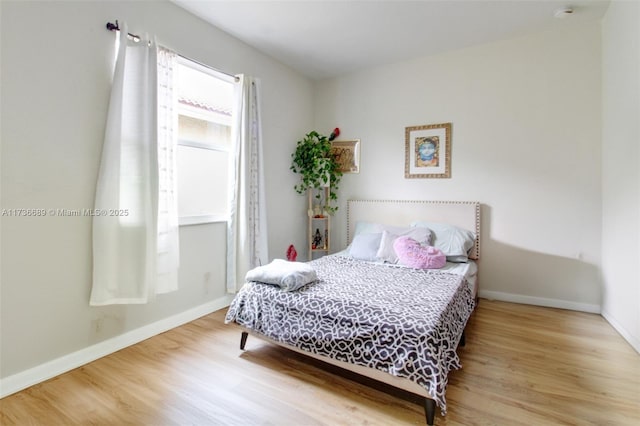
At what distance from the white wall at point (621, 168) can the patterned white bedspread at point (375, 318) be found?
1183 mm

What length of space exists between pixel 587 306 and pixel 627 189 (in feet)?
4.20

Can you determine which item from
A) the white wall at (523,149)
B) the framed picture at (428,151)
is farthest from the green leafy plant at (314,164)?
the framed picture at (428,151)

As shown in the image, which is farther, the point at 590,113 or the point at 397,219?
the point at 397,219

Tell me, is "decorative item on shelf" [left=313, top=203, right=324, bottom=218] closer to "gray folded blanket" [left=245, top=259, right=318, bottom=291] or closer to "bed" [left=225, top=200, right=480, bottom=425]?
"bed" [left=225, top=200, right=480, bottom=425]

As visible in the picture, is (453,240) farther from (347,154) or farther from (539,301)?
(347,154)

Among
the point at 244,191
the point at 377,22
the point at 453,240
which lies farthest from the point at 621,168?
the point at 244,191

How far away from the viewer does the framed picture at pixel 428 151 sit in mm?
3689

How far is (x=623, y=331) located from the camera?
257 cm

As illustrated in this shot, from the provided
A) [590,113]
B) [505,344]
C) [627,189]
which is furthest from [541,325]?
[590,113]

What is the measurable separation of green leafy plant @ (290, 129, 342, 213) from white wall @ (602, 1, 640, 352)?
2729 millimetres

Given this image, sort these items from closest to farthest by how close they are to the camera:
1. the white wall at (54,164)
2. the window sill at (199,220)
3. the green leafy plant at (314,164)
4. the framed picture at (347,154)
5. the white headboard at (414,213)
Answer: the white wall at (54,164)
the window sill at (199,220)
the white headboard at (414,213)
the green leafy plant at (314,164)
the framed picture at (347,154)

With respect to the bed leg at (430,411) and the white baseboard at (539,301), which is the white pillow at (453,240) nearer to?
the white baseboard at (539,301)

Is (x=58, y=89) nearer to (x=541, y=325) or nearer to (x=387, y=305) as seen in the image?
(x=387, y=305)

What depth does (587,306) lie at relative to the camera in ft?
10.3
